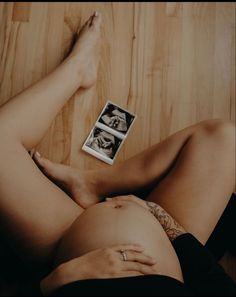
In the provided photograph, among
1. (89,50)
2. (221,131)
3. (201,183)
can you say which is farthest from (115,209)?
(89,50)

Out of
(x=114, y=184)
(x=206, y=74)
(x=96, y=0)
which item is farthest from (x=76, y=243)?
(x=96, y=0)

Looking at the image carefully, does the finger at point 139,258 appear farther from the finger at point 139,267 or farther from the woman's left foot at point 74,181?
the woman's left foot at point 74,181

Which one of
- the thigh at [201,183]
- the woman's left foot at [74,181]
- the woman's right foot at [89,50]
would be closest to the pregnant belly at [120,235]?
the thigh at [201,183]

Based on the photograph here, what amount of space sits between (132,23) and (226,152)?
938 millimetres

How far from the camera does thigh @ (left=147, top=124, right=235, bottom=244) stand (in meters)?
1.31

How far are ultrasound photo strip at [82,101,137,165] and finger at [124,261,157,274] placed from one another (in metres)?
0.74

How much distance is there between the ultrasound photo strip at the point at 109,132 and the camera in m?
1.75

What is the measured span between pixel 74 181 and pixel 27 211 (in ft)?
1.25

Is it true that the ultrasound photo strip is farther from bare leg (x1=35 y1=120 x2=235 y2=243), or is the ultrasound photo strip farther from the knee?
→ the knee

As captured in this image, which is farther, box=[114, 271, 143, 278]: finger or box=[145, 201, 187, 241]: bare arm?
box=[145, 201, 187, 241]: bare arm

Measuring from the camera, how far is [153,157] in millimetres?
1492

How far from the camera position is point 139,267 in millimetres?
1069

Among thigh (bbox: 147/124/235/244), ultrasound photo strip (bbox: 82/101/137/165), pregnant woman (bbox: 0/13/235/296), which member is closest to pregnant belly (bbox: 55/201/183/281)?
pregnant woman (bbox: 0/13/235/296)

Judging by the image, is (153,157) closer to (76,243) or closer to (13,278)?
(76,243)
